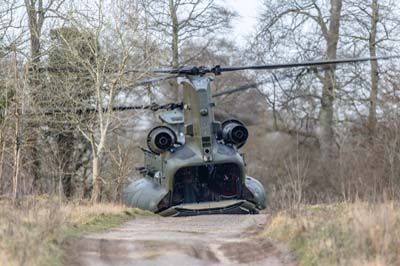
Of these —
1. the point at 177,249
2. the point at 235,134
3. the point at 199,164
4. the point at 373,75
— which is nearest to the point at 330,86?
the point at 373,75

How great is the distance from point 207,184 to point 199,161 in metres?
1.18

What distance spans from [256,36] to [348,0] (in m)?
5.09

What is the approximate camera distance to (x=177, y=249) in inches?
450

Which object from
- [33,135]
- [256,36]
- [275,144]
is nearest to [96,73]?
[33,135]

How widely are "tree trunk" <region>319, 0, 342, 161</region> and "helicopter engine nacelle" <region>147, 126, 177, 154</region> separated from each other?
679 inches

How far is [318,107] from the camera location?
1549 inches

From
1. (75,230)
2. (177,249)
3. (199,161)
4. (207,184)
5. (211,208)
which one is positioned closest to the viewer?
(177,249)

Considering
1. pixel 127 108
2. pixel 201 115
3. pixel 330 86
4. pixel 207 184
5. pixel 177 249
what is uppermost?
pixel 330 86

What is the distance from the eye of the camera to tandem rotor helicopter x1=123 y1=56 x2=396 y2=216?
2153 cm

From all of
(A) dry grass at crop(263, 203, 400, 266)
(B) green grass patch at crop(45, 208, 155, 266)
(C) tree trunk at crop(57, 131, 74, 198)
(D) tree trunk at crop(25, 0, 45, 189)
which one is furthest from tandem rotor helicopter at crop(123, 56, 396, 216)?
(C) tree trunk at crop(57, 131, 74, 198)

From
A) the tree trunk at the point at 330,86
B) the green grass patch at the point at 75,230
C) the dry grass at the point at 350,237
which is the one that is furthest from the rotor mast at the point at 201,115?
the tree trunk at the point at 330,86

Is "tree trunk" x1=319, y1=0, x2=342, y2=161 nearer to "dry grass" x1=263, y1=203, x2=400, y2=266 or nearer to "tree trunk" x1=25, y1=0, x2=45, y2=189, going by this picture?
"tree trunk" x1=25, y1=0, x2=45, y2=189

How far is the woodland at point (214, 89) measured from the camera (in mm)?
24703

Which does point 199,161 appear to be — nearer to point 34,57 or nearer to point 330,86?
point 34,57
